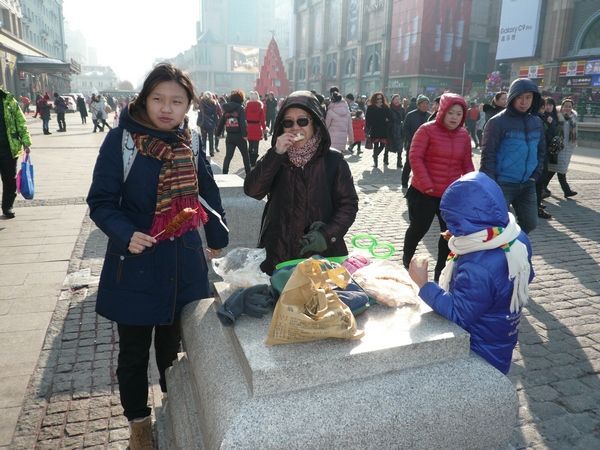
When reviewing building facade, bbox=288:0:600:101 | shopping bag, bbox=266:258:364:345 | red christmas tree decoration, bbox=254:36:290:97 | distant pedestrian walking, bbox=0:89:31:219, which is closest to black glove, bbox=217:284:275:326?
shopping bag, bbox=266:258:364:345

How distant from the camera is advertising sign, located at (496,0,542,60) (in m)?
37.5

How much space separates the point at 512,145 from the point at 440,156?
30.0 inches

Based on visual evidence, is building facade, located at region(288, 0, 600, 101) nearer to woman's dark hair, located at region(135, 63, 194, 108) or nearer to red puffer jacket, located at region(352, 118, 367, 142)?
red puffer jacket, located at region(352, 118, 367, 142)

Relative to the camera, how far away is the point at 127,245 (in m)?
2.10

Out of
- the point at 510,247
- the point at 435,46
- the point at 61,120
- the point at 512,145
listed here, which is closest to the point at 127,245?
the point at 510,247

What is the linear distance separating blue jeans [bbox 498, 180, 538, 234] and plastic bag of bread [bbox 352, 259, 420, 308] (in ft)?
9.48

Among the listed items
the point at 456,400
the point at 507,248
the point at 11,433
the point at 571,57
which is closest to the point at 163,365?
the point at 11,433

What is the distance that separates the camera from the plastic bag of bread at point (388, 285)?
224cm

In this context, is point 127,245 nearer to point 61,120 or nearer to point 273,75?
point 61,120


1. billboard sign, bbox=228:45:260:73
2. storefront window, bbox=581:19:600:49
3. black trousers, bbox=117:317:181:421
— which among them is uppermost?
billboard sign, bbox=228:45:260:73

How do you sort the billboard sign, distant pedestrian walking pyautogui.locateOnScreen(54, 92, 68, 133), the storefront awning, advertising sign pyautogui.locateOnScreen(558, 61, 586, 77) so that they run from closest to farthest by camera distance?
distant pedestrian walking pyautogui.locateOnScreen(54, 92, 68, 133)
advertising sign pyautogui.locateOnScreen(558, 61, 586, 77)
the storefront awning
the billboard sign

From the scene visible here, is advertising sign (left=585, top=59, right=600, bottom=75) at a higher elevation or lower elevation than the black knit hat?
higher

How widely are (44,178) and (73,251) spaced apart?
249 inches

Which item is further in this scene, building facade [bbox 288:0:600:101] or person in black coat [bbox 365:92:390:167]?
building facade [bbox 288:0:600:101]
